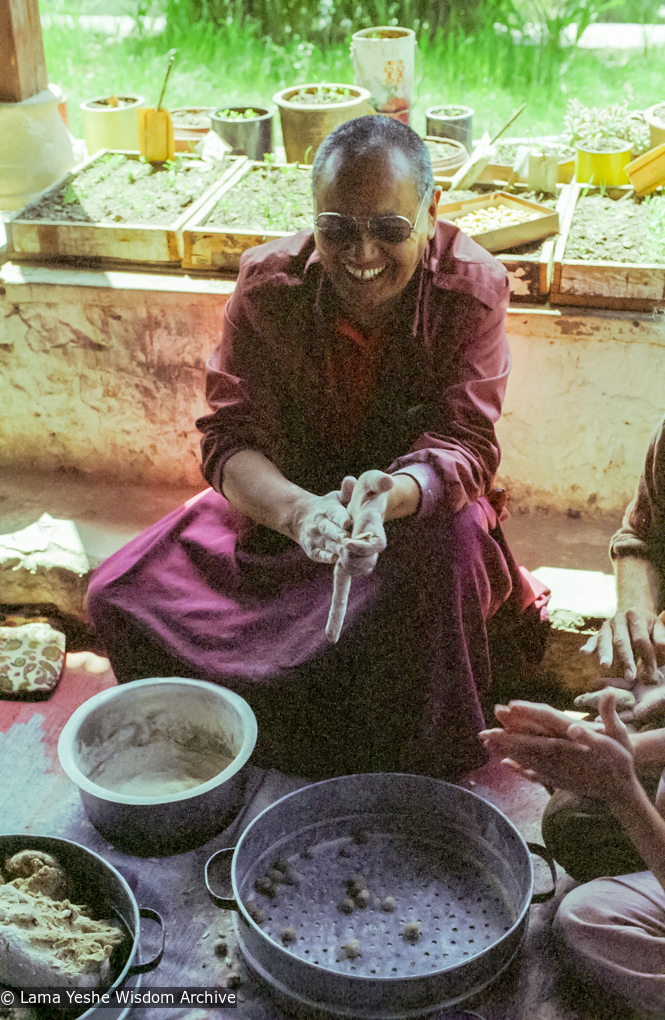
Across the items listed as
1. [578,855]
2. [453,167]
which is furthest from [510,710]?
[453,167]

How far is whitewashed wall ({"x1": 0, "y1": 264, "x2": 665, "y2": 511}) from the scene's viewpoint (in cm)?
336

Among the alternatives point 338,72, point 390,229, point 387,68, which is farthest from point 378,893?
point 338,72

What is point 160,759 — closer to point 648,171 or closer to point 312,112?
point 648,171

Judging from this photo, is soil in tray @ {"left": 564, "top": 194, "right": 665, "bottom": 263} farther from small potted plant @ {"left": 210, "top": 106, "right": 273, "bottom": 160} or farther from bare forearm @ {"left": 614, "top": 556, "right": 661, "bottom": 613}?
small potted plant @ {"left": 210, "top": 106, "right": 273, "bottom": 160}

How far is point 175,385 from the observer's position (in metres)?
3.71

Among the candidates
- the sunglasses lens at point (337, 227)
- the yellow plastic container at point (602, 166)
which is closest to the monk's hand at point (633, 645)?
the sunglasses lens at point (337, 227)

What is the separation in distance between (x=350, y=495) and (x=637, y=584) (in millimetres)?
722

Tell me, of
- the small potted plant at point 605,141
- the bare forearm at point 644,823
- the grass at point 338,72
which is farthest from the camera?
the grass at point 338,72

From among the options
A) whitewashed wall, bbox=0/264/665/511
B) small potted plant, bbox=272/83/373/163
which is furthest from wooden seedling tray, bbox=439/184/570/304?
small potted plant, bbox=272/83/373/163

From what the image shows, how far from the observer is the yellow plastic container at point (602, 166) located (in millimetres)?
4023

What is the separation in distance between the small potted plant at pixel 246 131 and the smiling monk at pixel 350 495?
2.37 meters

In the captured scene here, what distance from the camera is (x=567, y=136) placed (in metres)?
4.73

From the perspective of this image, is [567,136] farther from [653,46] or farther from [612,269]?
[653,46]

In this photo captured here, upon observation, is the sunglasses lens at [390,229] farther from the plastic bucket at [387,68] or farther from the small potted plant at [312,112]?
the plastic bucket at [387,68]
